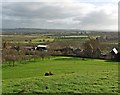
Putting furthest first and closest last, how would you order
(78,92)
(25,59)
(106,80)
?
→ (25,59) → (106,80) → (78,92)

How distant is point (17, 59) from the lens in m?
55.2

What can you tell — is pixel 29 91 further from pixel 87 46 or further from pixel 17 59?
pixel 87 46

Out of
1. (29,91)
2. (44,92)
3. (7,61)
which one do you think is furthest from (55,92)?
(7,61)

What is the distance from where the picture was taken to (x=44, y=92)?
11.6 m

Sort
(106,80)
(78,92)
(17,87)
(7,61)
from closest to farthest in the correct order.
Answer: (78,92) < (17,87) < (106,80) < (7,61)

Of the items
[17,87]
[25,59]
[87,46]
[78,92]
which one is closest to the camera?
[78,92]

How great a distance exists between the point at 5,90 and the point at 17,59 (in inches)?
1721

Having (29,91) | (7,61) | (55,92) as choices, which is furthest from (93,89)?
(7,61)

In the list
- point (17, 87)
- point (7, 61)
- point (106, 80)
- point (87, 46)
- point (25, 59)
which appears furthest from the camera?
point (87, 46)

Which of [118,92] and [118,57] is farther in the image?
[118,57]

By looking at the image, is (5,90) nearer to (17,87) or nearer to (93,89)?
(17,87)

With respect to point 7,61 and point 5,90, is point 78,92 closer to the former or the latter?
point 5,90

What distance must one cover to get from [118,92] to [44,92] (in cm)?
354

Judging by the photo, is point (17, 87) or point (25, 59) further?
point (25, 59)
